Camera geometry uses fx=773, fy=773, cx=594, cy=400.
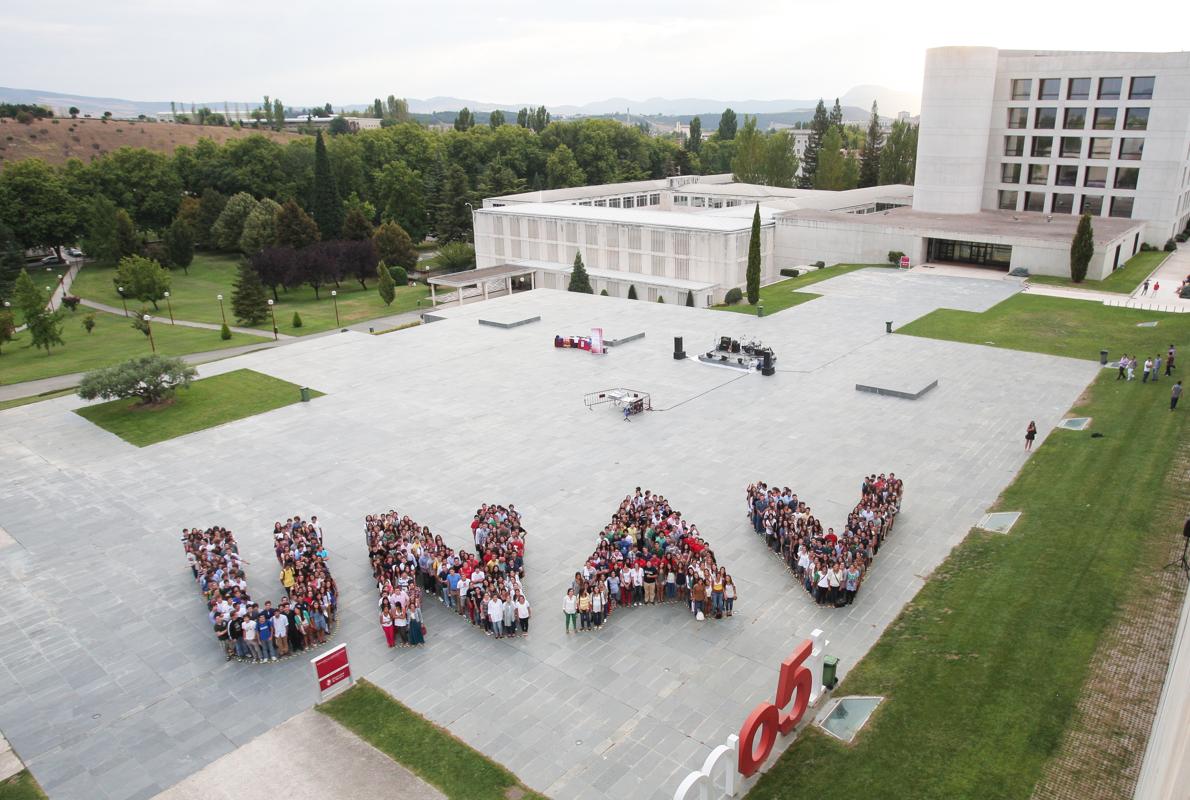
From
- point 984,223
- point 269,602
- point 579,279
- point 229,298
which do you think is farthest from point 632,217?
point 269,602

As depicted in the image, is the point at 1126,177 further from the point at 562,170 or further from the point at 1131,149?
the point at 562,170

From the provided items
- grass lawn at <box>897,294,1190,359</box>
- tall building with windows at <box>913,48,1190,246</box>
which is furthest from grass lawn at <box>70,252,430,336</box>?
tall building with windows at <box>913,48,1190,246</box>

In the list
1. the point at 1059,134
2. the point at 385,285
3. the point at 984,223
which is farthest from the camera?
the point at 1059,134

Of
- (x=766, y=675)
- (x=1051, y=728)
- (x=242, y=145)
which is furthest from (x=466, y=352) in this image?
(x=242, y=145)

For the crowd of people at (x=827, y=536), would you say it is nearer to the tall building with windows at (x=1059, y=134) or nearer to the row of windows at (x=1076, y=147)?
the tall building with windows at (x=1059, y=134)

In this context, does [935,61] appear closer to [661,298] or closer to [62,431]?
[661,298]

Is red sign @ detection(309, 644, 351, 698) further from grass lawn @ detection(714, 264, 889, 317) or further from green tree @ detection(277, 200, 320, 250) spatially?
green tree @ detection(277, 200, 320, 250)

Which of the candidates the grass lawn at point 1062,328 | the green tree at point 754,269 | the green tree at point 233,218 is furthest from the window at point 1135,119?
the green tree at point 233,218

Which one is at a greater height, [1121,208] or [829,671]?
[1121,208]
